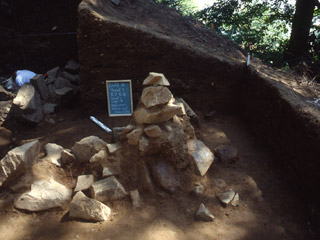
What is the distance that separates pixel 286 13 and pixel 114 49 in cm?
569

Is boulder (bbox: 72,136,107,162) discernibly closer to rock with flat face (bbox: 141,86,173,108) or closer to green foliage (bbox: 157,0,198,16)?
rock with flat face (bbox: 141,86,173,108)

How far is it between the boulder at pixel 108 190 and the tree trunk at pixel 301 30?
17.5ft

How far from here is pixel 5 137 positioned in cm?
332

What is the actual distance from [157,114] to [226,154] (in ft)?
3.28

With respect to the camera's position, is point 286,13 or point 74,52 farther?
point 286,13

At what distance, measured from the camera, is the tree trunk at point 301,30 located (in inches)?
235

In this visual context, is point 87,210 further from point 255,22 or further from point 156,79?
point 255,22

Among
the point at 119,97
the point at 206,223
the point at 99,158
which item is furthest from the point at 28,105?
the point at 206,223

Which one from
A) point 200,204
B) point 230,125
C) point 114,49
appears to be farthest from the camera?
point 230,125

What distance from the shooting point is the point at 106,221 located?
204 cm

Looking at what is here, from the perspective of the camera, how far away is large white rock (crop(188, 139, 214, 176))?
2588 mm

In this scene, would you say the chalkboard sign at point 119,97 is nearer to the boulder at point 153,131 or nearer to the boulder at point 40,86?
the boulder at point 153,131

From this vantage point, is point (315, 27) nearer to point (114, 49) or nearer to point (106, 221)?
point (114, 49)

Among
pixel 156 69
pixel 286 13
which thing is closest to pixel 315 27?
pixel 286 13
